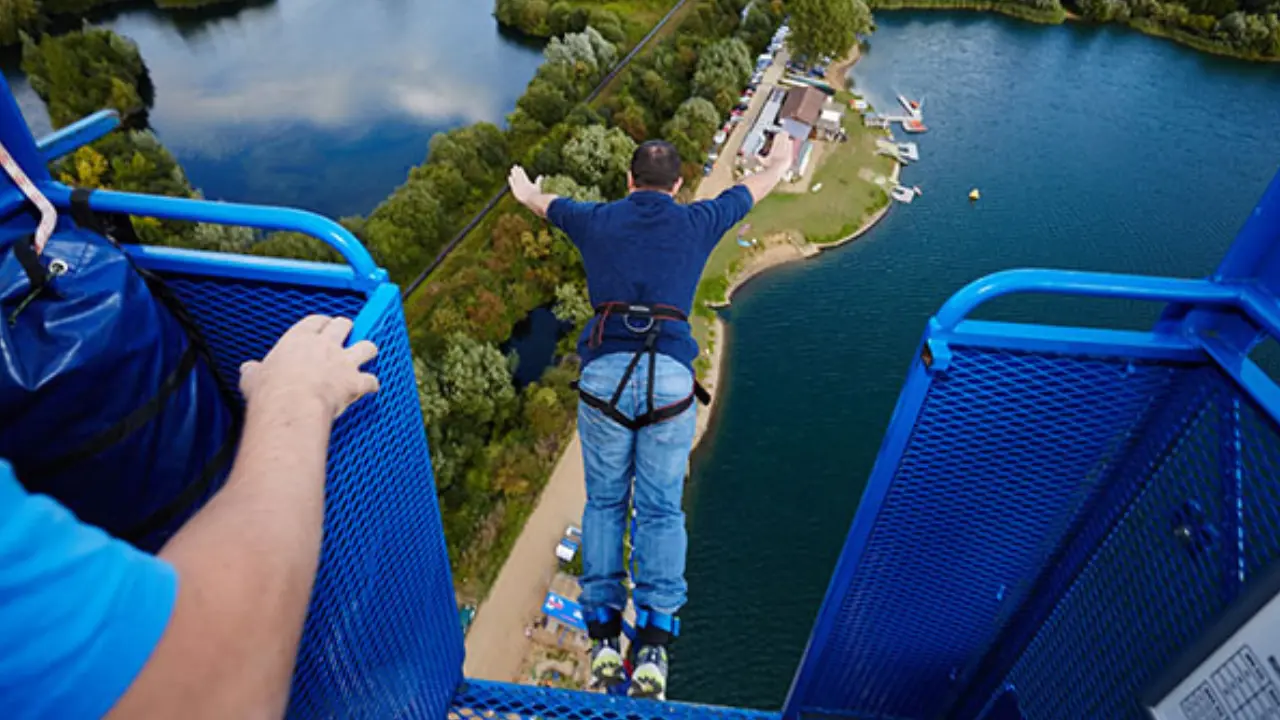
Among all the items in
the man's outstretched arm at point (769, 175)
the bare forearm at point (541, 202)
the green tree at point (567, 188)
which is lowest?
the green tree at point (567, 188)

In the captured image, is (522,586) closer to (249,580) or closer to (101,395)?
(101,395)

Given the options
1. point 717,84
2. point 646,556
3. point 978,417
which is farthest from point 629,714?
point 717,84

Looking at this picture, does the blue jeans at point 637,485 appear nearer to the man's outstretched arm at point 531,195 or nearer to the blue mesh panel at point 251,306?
the man's outstretched arm at point 531,195

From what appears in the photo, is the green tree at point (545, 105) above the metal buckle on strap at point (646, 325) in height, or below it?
below

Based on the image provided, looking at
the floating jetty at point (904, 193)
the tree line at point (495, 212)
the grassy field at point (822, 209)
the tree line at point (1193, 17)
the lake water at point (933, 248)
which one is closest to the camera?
the tree line at point (495, 212)

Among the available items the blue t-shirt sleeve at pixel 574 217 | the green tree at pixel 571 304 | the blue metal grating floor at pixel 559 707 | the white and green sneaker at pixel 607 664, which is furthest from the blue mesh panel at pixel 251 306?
the green tree at pixel 571 304

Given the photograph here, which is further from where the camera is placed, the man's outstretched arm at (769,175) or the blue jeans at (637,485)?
the man's outstretched arm at (769,175)

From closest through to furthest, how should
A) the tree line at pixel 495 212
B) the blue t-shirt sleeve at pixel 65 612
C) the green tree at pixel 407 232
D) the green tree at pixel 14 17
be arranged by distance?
the blue t-shirt sleeve at pixel 65 612 < the tree line at pixel 495 212 < the green tree at pixel 407 232 < the green tree at pixel 14 17
